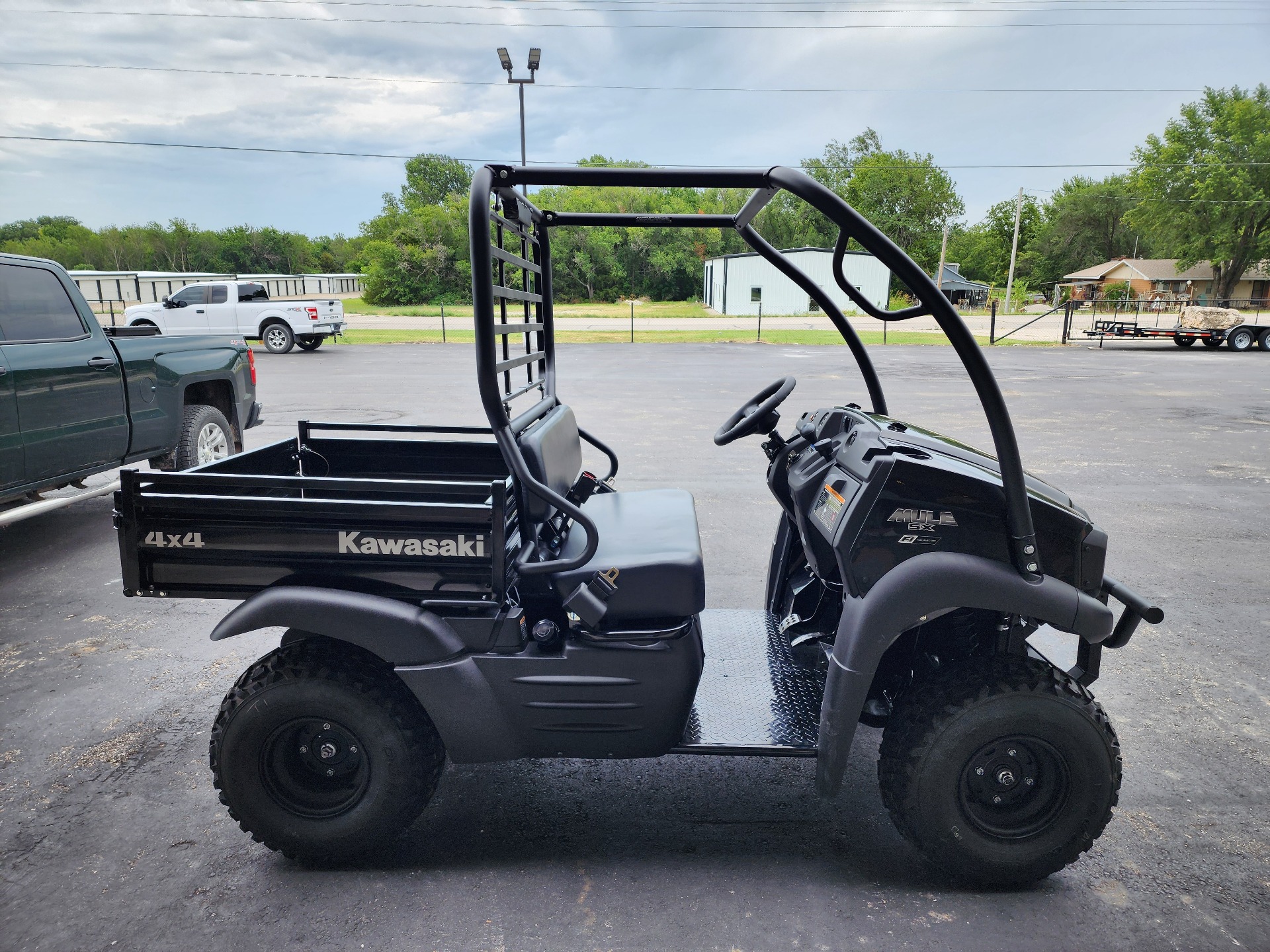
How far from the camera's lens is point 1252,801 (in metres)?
2.78

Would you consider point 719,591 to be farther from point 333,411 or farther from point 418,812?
point 333,411

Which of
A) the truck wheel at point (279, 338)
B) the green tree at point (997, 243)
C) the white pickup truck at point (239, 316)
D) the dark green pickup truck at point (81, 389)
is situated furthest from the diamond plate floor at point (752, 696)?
the green tree at point (997, 243)

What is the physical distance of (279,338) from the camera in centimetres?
2112

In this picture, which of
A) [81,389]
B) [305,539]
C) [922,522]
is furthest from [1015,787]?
[81,389]

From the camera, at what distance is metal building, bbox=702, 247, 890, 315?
44406 mm

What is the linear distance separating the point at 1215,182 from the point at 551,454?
62.8 meters

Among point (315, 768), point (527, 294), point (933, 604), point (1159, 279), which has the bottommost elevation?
point (315, 768)

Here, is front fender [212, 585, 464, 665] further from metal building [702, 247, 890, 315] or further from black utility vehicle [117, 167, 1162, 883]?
metal building [702, 247, 890, 315]

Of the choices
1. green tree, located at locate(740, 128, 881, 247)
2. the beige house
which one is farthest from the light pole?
the beige house

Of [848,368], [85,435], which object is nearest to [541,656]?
[85,435]

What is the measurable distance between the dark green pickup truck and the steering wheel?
4.23 meters

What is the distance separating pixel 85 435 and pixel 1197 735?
20.4 feet

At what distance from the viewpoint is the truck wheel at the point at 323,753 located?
2369mm

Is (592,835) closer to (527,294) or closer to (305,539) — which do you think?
(305,539)
